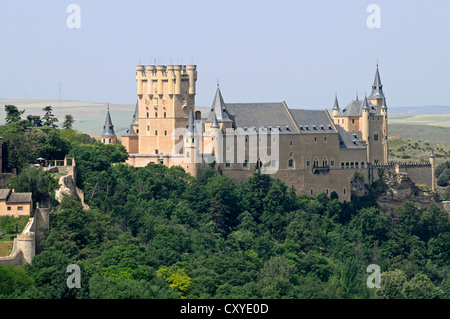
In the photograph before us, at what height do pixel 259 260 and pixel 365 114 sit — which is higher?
pixel 365 114

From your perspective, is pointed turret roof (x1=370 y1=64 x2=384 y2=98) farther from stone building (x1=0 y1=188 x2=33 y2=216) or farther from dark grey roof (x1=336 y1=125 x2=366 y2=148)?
stone building (x1=0 y1=188 x2=33 y2=216)

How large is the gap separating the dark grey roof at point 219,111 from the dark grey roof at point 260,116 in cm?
85

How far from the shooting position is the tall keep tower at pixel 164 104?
107 metres

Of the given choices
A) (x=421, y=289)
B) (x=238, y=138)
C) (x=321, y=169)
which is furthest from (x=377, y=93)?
(x=421, y=289)

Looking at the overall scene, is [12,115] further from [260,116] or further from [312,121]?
[312,121]

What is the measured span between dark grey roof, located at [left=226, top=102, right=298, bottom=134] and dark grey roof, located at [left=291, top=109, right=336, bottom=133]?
2.87 ft

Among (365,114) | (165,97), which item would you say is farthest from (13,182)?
(365,114)

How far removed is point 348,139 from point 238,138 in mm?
11016

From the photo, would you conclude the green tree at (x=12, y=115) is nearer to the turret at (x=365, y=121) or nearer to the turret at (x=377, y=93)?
the turret at (x=365, y=121)

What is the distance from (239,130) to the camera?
105250 mm

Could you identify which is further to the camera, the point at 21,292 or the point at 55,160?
the point at 55,160
